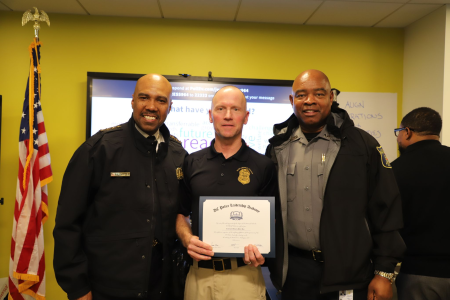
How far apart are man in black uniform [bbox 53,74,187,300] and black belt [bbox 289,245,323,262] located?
0.72 metres

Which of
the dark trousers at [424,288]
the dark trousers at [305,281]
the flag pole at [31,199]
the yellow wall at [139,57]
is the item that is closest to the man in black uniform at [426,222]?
the dark trousers at [424,288]

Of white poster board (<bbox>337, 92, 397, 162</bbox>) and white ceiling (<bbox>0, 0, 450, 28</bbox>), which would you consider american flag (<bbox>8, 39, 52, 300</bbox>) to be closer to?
white ceiling (<bbox>0, 0, 450, 28</bbox>)

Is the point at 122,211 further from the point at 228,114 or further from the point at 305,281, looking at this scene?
the point at 305,281

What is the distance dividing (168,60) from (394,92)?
107 inches

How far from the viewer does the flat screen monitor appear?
3148 millimetres

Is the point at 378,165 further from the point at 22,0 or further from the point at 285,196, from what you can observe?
the point at 22,0

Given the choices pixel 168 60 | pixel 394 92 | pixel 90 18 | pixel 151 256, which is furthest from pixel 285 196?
pixel 90 18

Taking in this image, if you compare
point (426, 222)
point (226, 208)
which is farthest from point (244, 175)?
point (426, 222)

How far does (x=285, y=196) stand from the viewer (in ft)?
5.61

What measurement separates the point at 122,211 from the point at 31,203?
62.0 inches

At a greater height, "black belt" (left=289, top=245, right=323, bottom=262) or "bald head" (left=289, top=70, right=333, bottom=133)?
"bald head" (left=289, top=70, right=333, bottom=133)

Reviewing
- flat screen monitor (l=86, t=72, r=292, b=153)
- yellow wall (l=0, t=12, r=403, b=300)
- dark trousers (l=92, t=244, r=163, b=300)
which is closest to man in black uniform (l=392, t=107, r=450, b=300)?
flat screen monitor (l=86, t=72, r=292, b=153)

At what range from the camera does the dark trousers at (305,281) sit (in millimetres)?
1627

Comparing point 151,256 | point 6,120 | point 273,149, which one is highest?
point 6,120
